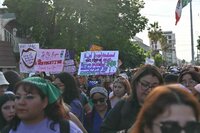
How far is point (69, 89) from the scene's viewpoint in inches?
248

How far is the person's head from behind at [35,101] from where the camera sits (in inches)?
137

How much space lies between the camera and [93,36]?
130ft

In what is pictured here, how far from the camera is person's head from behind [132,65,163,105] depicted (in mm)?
4039

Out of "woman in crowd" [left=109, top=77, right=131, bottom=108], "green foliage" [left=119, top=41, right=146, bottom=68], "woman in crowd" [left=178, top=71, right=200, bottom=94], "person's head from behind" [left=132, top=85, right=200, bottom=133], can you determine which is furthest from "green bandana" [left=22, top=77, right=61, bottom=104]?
"green foliage" [left=119, top=41, right=146, bottom=68]

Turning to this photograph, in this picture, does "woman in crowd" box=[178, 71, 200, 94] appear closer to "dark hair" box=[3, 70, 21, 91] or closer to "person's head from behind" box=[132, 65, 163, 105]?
"person's head from behind" box=[132, 65, 163, 105]

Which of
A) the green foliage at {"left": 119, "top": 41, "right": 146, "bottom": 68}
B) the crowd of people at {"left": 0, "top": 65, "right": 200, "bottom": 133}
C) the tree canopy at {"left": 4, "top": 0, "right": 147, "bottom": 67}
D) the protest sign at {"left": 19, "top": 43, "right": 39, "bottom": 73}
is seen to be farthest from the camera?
the green foliage at {"left": 119, "top": 41, "right": 146, "bottom": 68}

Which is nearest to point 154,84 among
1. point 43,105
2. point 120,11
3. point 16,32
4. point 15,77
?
point 43,105

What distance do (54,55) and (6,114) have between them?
10735 mm

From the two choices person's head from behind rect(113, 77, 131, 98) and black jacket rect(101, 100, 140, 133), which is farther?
person's head from behind rect(113, 77, 131, 98)

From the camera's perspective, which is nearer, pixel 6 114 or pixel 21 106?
pixel 21 106

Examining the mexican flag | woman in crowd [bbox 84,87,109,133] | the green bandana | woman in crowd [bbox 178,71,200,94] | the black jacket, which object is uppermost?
the mexican flag

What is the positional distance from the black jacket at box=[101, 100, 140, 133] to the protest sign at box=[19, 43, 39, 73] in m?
10.5

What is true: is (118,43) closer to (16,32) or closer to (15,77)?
(16,32)

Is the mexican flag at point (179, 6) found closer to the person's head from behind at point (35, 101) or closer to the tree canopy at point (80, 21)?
the tree canopy at point (80, 21)
